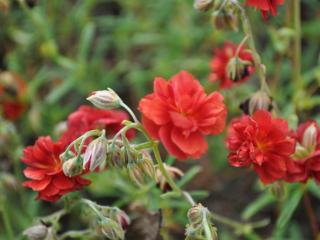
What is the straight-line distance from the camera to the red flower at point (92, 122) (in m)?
2.05

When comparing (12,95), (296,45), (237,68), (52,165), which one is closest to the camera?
(52,165)

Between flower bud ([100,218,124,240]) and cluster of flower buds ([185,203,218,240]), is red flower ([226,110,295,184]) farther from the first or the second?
flower bud ([100,218,124,240])

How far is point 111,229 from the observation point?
1.87 m

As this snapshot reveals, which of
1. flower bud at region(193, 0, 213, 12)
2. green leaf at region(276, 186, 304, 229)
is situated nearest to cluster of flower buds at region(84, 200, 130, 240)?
green leaf at region(276, 186, 304, 229)

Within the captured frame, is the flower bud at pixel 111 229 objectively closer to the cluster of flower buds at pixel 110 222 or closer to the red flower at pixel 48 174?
the cluster of flower buds at pixel 110 222

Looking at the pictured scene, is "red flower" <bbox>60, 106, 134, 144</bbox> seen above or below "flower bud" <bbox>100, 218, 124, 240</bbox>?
above

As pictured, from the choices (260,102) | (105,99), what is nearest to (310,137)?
(260,102)

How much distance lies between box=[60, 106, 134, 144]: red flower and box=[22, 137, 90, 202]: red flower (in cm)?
12

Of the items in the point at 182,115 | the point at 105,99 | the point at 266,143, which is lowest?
the point at 266,143

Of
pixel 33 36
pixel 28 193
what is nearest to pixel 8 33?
pixel 33 36

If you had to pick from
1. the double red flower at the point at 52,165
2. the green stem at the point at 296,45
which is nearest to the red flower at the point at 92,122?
the double red flower at the point at 52,165

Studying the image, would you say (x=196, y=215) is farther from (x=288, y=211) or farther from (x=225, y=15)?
(x=225, y=15)

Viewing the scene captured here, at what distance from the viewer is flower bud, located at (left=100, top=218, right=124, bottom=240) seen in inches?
73.4

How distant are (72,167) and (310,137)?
2.27 feet
